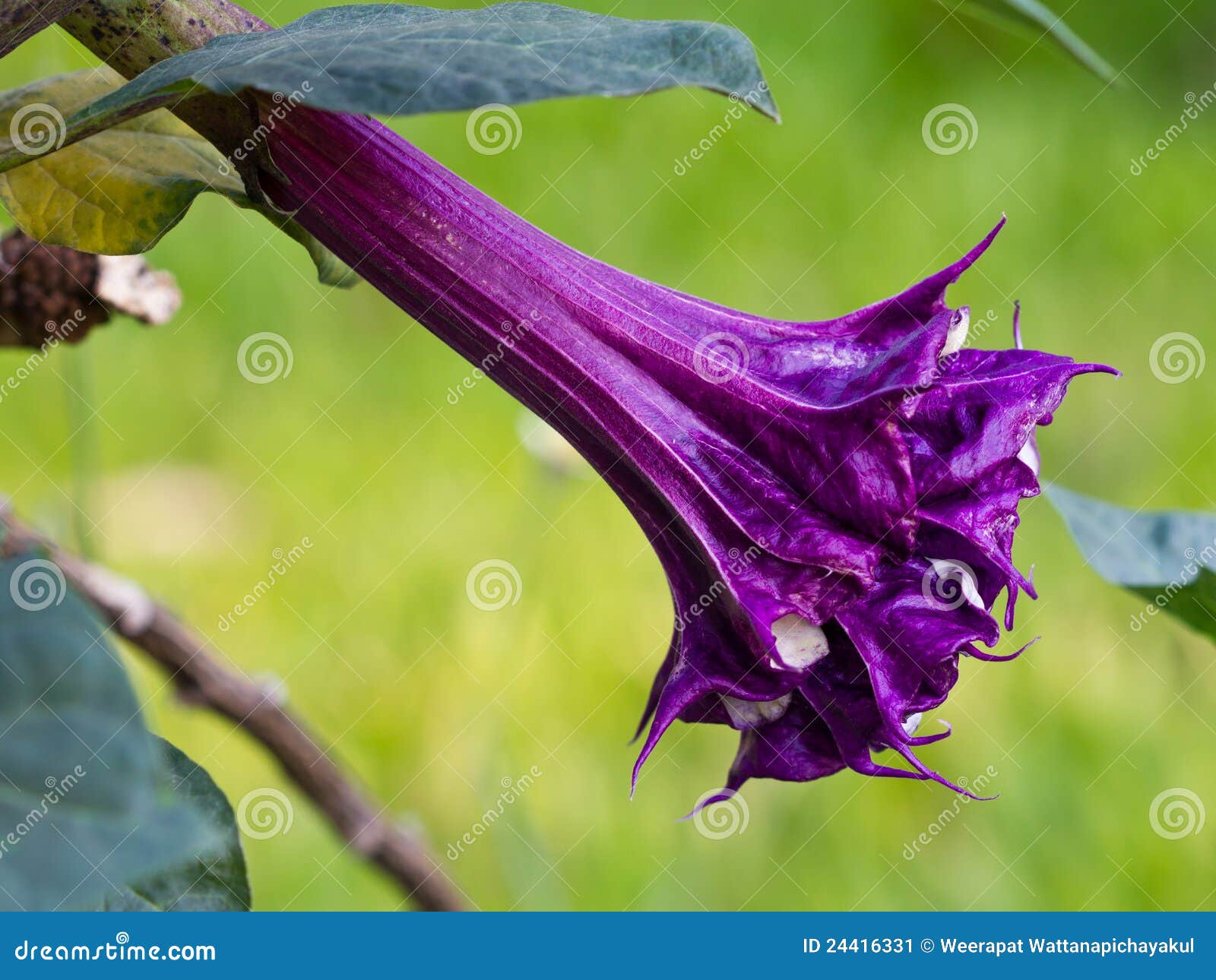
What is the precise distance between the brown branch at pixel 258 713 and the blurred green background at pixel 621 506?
41 cm

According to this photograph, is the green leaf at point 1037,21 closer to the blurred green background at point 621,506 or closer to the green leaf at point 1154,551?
the green leaf at point 1154,551

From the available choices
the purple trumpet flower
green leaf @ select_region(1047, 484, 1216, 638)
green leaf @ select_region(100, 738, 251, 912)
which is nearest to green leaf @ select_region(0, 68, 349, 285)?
the purple trumpet flower

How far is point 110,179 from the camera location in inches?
16.5

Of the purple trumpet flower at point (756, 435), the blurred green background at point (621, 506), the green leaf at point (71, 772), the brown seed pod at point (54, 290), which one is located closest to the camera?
the green leaf at point (71, 772)

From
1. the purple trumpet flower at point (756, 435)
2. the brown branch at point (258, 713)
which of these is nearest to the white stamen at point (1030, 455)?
the purple trumpet flower at point (756, 435)

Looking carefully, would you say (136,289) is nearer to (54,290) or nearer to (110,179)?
(54,290)

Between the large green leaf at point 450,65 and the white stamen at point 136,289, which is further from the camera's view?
the white stamen at point 136,289

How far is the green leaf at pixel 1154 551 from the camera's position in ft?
1.84

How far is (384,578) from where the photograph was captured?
150 cm

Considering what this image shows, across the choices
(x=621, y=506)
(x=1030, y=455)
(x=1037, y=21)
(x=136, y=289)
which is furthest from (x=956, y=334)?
(x=621, y=506)

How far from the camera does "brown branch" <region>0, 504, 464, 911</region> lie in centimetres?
60

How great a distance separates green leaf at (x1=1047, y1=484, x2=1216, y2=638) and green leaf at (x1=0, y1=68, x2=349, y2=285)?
15.1 inches

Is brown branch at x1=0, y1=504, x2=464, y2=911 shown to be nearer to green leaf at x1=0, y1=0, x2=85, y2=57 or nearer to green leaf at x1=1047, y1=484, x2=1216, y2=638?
green leaf at x1=0, y1=0, x2=85, y2=57

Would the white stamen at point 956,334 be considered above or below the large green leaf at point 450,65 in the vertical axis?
above
